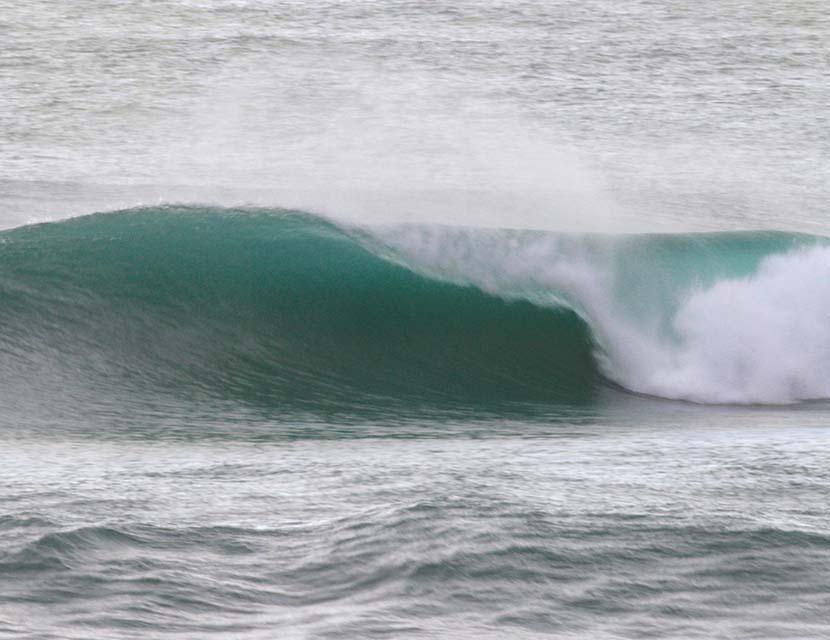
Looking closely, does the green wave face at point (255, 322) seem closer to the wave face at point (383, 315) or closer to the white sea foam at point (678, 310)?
the wave face at point (383, 315)

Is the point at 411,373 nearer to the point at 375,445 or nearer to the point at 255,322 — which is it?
the point at 255,322

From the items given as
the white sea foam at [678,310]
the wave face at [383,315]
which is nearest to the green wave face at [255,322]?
the wave face at [383,315]

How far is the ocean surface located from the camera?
19.9ft

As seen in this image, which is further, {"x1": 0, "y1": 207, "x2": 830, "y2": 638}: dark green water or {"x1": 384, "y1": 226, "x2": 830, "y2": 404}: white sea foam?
{"x1": 384, "y1": 226, "x2": 830, "y2": 404}: white sea foam

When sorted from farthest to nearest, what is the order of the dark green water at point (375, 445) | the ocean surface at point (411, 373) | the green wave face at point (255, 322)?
the green wave face at point (255, 322) < the ocean surface at point (411, 373) < the dark green water at point (375, 445)

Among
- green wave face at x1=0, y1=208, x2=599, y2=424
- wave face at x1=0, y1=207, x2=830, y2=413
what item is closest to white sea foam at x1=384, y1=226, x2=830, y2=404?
wave face at x1=0, y1=207, x2=830, y2=413

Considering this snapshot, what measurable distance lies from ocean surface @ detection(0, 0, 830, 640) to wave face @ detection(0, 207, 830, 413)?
30mm

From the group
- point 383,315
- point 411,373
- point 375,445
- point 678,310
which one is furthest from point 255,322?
point 678,310

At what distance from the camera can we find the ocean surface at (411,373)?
6078mm

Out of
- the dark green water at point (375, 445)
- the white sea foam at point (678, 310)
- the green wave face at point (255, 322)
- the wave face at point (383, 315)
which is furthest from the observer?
the white sea foam at point (678, 310)

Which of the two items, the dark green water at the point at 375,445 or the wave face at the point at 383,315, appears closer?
the dark green water at the point at 375,445

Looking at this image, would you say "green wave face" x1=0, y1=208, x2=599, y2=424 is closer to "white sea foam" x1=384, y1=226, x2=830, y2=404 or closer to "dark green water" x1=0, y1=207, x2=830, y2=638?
"dark green water" x1=0, y1=207, x2=830, y2=638

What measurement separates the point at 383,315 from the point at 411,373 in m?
0.84

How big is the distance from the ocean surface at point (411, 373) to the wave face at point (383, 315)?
3 cm
